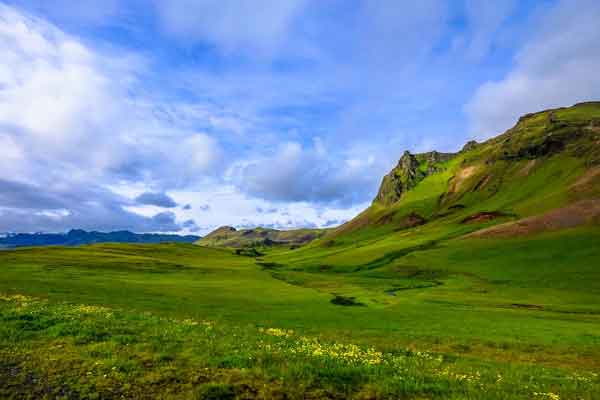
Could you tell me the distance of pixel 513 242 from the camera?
13262cm

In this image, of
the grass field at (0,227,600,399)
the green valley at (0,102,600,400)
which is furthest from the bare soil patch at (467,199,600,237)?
the grass field at (0,227,600,399)

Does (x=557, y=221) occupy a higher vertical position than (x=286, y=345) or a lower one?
higher

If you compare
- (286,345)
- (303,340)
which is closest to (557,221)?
(303,340)

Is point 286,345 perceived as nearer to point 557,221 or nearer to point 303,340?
point 303,340

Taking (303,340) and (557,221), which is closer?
(303,340)

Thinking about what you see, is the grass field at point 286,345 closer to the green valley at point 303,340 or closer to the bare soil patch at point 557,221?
the green valley at point 303,340

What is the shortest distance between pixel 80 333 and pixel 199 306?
29.0 metres

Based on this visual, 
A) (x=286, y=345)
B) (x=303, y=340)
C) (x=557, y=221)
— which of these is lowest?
(x=303, y=340)

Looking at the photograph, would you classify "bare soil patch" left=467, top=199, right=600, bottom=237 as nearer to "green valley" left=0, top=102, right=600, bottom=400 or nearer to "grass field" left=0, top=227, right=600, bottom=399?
"green valley" left=0, top=102, right=600, bottom=400

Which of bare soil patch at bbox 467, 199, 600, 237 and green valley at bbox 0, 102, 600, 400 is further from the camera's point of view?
bare soil patch at bbox 467, 199, 600, 237

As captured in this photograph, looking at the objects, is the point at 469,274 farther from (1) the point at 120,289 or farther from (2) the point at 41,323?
(2) the point at 41,323

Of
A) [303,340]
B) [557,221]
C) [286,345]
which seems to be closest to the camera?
[286,345]

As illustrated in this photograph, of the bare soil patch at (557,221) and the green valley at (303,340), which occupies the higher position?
the bare soil patch at (557,221)

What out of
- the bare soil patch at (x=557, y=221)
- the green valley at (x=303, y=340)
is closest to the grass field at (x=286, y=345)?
the green valley at (x=303, y=340)
